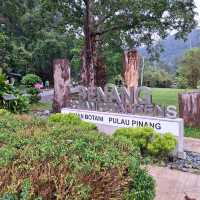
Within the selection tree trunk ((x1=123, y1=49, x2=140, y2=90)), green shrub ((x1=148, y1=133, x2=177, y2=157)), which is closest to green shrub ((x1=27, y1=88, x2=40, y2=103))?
tree trunk ((x1=123, y1=49, x2=140, y2=90))

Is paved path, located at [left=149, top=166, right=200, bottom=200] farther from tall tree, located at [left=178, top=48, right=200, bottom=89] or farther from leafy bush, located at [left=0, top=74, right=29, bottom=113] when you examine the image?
tall tree, located at [left=178, top=48, right=200, bottom=89]

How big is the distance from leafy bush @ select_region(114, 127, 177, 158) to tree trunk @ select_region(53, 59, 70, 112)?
5.03 m

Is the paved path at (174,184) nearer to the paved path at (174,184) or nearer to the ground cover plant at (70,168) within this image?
the paved path at (174,184)

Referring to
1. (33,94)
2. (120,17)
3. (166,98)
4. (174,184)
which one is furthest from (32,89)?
(174,184)

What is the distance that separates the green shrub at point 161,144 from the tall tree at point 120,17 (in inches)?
287

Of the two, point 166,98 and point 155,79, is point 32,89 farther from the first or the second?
point 155,79

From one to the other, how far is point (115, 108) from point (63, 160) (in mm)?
5923

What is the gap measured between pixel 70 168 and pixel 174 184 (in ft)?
11.1

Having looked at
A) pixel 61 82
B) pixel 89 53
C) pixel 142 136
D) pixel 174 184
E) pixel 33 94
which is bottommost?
pixel 174 184

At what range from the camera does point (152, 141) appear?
279 inches

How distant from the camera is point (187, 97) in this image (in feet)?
34.6

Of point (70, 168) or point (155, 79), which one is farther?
point (155, 79)

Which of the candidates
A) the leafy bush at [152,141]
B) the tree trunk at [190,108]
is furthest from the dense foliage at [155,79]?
the leafy bush at [152,141]

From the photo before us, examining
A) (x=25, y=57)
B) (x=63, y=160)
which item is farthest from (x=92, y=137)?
(x=25, y=57)
